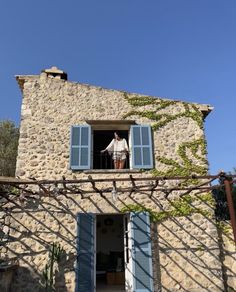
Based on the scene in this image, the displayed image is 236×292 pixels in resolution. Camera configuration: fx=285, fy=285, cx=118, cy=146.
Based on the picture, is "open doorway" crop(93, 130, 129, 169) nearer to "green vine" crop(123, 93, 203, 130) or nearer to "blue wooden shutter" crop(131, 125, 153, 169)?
"blue wooden shutter" crop(131, 125, 153, 169)

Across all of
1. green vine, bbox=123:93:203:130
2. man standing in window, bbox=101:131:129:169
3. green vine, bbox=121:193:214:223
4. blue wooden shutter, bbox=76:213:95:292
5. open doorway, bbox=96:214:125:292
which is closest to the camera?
blue wooden shutter, bbox=76:213:95:292

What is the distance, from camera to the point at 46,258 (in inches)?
264

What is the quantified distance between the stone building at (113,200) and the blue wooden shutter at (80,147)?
0.03 metres

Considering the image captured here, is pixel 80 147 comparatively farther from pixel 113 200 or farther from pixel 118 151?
pixel 113 200

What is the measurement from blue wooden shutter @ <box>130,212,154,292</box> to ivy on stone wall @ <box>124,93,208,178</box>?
1.33 meters

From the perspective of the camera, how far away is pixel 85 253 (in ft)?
22.0

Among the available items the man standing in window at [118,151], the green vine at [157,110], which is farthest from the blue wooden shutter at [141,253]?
Result: the green vine at [157,110]

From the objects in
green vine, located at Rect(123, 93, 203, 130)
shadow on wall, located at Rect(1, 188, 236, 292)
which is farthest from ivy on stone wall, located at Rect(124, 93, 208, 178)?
shadow on wall, located at Rect(1, 188, 236, 292)

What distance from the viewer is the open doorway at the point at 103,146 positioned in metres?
9.09

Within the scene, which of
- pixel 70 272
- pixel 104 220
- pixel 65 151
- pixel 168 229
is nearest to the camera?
pixel 70 272

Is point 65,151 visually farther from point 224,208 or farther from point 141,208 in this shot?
point 224,208

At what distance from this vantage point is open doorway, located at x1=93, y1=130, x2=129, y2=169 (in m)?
9.09

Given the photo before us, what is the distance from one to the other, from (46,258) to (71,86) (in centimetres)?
488

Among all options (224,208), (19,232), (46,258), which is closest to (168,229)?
(46,258)
